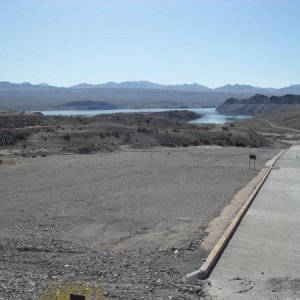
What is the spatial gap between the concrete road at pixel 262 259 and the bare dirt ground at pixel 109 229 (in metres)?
0.54

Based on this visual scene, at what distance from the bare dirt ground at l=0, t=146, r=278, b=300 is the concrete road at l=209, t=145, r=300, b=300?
538 millimetres

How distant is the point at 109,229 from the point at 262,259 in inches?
190

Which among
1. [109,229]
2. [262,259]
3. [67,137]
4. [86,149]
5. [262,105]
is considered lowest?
[86,149]

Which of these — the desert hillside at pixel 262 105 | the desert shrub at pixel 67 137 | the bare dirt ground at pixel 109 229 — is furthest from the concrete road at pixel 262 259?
the desert hillside at pixel 262 105

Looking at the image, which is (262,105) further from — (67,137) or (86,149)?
(86,149)

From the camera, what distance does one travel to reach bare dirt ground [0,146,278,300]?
849 cm

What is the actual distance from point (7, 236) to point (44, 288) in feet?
15.8

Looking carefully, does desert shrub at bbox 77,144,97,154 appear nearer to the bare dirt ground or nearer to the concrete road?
the bare dirt ground

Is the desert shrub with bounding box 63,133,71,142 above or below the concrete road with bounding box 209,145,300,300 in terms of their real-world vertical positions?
below

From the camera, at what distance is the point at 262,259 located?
995cm

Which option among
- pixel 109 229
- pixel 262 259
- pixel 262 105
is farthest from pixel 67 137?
pixel 262 105

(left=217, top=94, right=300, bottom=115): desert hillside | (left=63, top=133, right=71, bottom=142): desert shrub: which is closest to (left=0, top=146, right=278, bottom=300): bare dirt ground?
(left=63, top=133, right=71, bottom=142): desert shrub

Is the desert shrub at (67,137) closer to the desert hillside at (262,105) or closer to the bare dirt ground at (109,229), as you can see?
the bare dirt ground at (109,229)

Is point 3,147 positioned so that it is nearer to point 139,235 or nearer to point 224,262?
point 139,235
